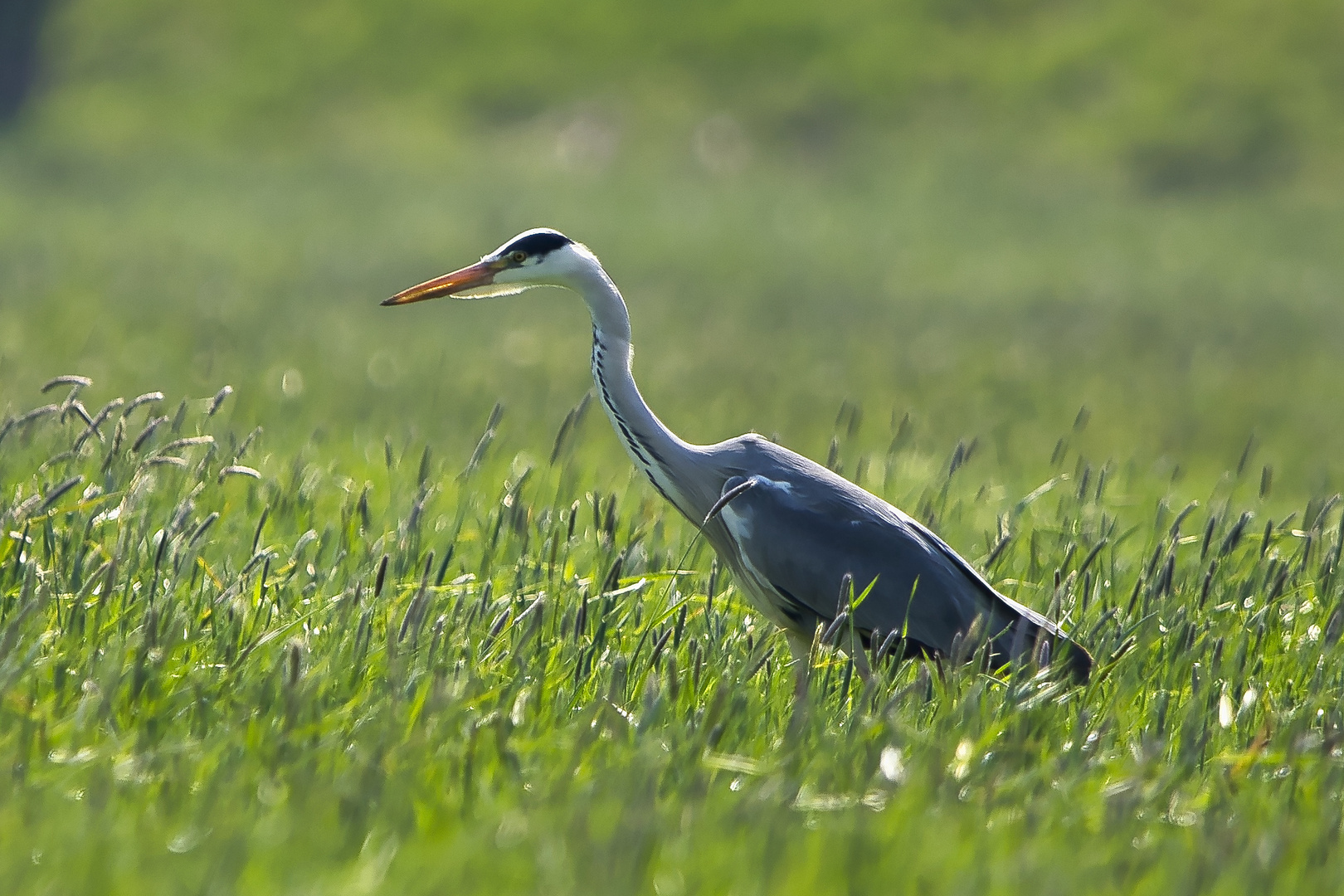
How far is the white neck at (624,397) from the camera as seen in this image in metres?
5.14

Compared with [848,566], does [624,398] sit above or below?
above

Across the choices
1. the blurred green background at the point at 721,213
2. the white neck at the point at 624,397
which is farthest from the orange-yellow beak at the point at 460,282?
the blurred green background at the point at 721,213

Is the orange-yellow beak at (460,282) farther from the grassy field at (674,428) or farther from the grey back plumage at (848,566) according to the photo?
the grey back plumage at (848,566)

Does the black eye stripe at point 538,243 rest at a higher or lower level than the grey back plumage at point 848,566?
higher

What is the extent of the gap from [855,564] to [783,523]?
0.93 feet

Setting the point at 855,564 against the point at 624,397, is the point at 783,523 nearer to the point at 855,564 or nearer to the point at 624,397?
the point at 855,564

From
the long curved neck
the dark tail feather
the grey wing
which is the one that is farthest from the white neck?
the dark tail feather

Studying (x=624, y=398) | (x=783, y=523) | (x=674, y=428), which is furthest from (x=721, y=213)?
(x=783, y=523)

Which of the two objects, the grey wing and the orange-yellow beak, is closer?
the grey wing

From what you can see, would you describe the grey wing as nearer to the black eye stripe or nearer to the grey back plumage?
the grey back plumage

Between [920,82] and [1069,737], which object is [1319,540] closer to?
[1069,737]

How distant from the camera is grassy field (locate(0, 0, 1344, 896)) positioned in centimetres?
293

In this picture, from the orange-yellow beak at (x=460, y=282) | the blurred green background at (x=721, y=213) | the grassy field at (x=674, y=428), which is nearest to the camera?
the grassy field at (x=674, y=428)

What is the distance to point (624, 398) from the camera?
516 centimetres
